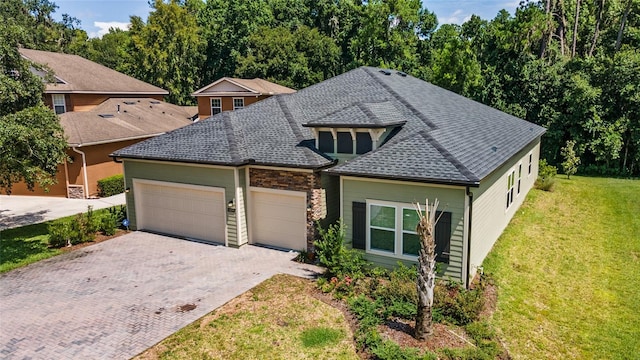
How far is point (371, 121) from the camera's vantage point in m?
12.8

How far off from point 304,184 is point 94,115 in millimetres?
18982

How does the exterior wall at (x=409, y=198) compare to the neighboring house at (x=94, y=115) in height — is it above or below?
below

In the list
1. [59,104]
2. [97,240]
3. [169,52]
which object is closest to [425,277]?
[97,240]

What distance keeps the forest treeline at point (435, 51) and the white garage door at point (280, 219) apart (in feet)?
28.1

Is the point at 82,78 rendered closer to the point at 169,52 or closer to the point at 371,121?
the point at 169,52

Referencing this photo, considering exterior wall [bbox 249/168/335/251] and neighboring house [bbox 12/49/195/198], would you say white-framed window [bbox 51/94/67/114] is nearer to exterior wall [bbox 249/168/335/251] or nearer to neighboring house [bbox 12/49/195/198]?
neighboring house [bbox 12/49/195/198]

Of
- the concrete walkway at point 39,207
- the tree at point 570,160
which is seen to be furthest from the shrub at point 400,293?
the tree at point 570,160

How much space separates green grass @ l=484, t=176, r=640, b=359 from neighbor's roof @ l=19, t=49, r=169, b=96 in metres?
27.7

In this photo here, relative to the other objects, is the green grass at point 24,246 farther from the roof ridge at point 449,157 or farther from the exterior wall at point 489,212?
the exterior wall at point 489,212

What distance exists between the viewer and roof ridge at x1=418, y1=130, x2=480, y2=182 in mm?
10172

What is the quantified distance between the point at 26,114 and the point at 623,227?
20143 mm

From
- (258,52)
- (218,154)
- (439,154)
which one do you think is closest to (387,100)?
(439,154)

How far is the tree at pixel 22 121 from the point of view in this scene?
1242cm

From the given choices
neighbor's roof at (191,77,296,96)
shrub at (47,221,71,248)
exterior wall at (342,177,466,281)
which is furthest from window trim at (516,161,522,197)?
neighbor's roof at (191,77,296,96)
